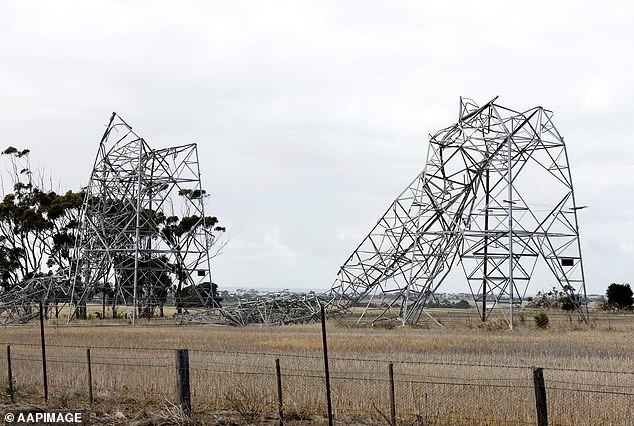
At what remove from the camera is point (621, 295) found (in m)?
79.3

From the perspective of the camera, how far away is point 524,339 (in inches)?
1372

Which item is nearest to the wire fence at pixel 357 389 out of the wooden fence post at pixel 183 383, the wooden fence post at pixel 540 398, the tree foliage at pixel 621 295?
the wooden fence post at pixel 183 383

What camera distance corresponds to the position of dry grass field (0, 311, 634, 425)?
15758 mm

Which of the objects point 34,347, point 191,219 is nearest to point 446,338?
point 34,347

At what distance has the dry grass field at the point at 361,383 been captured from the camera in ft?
51.7

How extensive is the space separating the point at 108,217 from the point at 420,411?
51299 mm

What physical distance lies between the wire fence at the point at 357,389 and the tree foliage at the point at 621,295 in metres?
61.3

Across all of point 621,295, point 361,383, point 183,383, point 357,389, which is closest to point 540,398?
point 357,389

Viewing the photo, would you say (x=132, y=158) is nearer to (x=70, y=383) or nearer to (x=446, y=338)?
(x=446, y=338)

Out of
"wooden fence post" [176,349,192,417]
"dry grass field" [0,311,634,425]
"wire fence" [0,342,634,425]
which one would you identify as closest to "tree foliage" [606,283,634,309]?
"dry grass field" [0,311,634,425]

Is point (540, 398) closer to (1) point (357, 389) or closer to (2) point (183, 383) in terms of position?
(1) point (357, 389)

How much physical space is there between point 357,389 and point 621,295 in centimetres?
6757

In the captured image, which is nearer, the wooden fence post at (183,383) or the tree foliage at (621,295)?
the wooden fence post at (183,383)

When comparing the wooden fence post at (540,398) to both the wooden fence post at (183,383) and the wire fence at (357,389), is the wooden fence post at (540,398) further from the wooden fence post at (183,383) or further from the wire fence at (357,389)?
the wooden fence post at (183,383)
